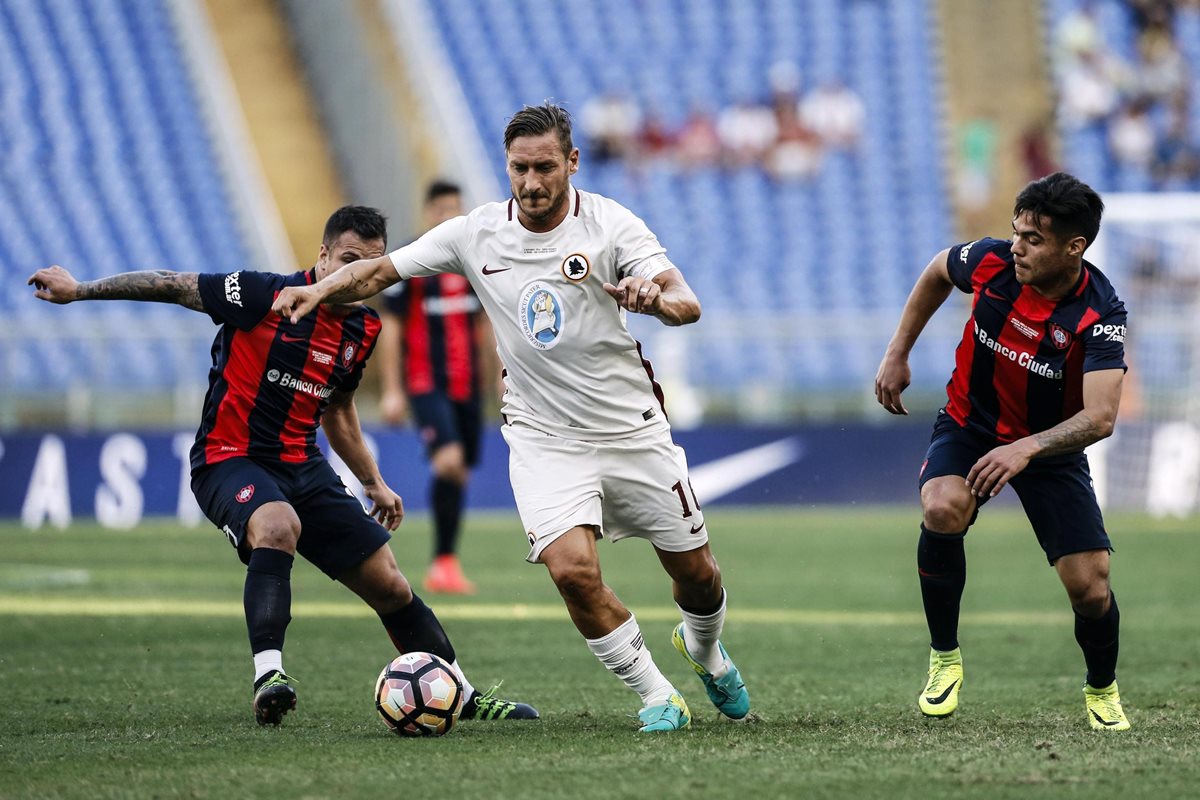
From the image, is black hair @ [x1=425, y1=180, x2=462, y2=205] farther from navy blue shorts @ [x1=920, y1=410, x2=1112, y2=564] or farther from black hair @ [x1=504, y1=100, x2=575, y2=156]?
navy blue shorts @ [x1=920, y1=410, x2=1112, y2=564]

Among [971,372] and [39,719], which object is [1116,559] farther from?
[39,719]

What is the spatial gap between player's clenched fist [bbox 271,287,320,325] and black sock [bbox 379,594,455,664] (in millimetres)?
1439

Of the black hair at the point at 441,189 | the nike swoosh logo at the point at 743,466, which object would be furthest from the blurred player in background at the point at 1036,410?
the nike swoosh logo at the point at 743,466

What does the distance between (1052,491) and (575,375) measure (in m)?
1.84

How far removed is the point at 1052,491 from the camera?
652 cm

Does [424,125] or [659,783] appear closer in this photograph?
[659,783]

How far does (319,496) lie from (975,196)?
1941 centimetres

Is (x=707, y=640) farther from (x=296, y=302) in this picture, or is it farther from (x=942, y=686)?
(x=296, y=302)

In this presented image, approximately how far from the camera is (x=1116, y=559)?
46.0 feet

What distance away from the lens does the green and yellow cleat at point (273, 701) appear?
618 cm

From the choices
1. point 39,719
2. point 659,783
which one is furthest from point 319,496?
point 659,783

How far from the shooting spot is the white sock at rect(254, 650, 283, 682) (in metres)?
6.41

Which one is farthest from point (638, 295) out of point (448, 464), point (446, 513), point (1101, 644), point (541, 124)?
point (448, 464)

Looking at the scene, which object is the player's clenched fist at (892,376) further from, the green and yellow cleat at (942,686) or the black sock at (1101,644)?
the black sock at (1101,644)
